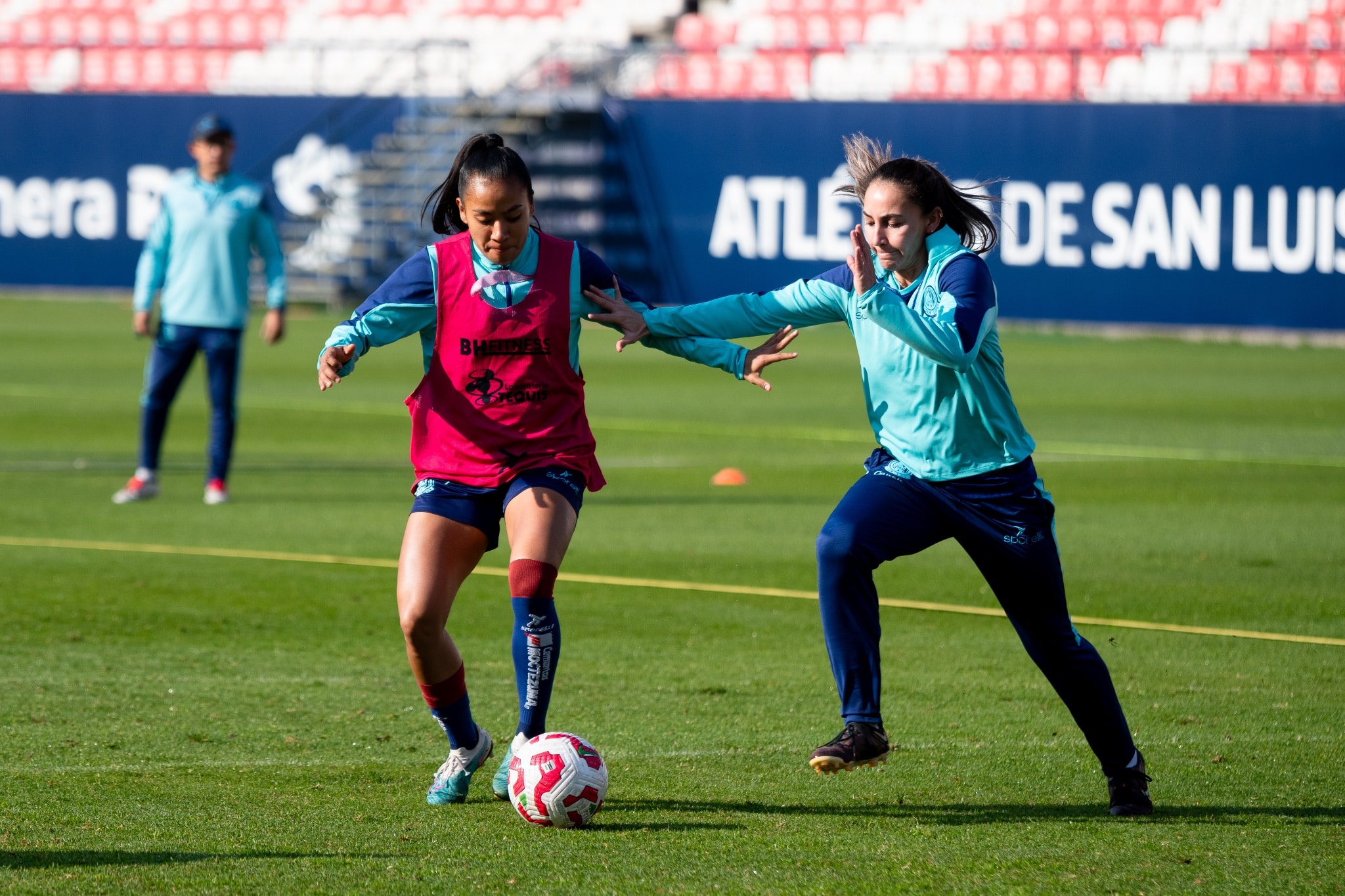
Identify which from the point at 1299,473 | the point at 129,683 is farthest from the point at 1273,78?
the point at 129,683

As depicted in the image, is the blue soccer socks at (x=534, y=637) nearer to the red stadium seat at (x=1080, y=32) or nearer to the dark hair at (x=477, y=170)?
the dark hair at (x=477, y=170)

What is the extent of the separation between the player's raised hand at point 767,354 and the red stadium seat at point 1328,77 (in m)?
23.1

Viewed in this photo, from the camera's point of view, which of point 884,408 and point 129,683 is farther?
point 129,683

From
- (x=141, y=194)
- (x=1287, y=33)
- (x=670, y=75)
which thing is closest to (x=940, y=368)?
(x=1287, y=33)

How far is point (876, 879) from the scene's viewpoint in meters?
4.57

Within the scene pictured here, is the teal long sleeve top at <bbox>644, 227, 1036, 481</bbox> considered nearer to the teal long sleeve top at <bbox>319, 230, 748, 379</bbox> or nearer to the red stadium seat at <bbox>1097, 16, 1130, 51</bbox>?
the teal long sleeve top at <bbox>319, 230, 748, 379</bbox>

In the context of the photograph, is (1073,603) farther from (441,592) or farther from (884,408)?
(441,592)

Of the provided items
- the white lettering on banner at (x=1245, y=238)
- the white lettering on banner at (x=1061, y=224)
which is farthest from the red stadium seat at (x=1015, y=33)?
the white lettering on banner at (x=1245, y=238)

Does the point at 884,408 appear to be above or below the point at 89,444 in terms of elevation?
above

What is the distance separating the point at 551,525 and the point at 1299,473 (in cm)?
981

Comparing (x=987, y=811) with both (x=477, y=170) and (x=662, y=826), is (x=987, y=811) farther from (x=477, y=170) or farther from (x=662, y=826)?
(x=477, y=170)

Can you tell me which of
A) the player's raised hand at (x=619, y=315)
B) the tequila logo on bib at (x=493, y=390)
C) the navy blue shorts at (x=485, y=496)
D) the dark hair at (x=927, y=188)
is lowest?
the navy blue shorts at (x=485, y=496)

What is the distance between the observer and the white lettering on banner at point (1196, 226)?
26.2m

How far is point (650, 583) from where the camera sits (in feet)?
30.6
